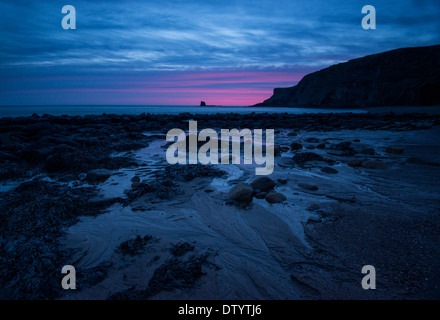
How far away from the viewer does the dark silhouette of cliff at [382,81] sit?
38094 mm

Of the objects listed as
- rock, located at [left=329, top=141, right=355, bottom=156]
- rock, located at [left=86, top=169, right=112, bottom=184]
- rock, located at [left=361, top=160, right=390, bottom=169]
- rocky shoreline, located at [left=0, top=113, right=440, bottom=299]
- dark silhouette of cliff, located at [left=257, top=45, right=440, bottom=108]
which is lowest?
rocky shoreline, located at [left=0, top=113, right=440, bottom=299]

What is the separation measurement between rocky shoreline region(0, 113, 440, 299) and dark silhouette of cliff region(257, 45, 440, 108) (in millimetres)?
47917

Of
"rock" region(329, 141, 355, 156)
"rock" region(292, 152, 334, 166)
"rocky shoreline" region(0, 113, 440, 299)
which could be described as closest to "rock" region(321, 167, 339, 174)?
"rocky shoreline" region(0, 113, 440, 299)

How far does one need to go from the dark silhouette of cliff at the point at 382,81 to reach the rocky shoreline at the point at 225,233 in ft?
157

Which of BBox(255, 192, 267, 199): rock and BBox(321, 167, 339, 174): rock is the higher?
BBox(321, 167, 339, 174): rock

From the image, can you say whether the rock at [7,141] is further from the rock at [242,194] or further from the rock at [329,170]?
the rock at [329,170]

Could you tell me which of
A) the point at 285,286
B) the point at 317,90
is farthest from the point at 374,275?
the point at 317,90

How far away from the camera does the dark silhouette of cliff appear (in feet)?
125

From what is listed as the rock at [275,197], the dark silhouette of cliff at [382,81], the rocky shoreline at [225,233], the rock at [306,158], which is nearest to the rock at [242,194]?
the rocky shoreline at [225,233]

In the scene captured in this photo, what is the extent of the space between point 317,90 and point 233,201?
6575 centimetres

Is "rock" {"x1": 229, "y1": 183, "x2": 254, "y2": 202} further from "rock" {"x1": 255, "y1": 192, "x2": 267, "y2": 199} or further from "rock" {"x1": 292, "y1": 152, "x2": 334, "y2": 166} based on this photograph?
"rock" {"x1": 292, "y1": 152, "x2": 334, "y2": 166}

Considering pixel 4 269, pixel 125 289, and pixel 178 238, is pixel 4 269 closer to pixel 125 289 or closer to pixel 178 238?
pixel 125 289

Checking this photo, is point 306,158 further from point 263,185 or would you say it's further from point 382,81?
point 382,81

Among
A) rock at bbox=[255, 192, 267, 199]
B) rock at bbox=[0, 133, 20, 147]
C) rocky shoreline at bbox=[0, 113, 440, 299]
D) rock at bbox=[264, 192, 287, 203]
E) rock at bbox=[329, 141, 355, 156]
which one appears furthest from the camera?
rock at bbox=[0, 133, 20, 147]
